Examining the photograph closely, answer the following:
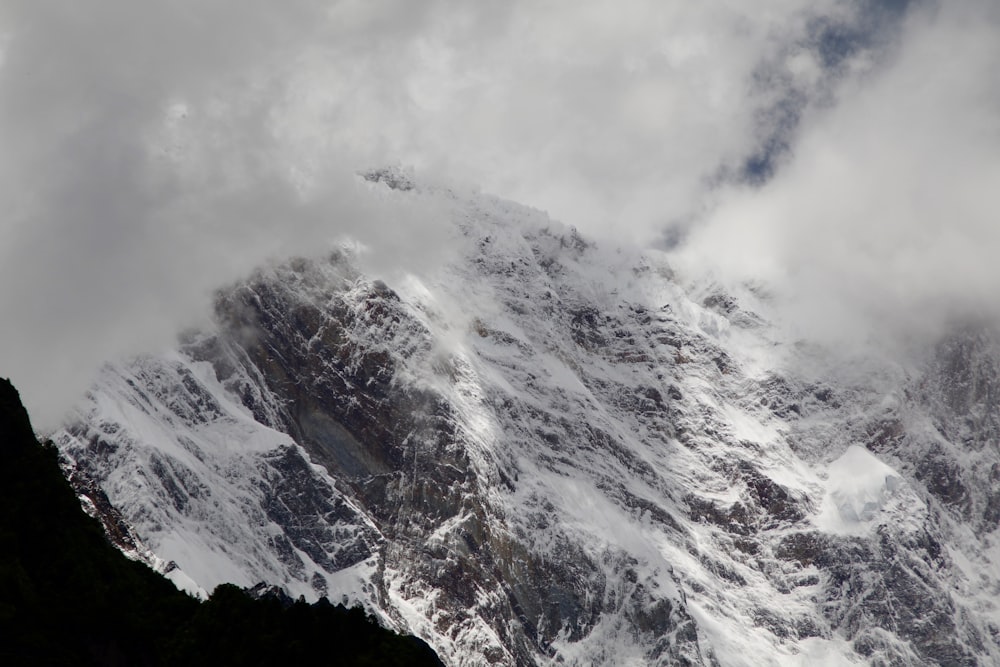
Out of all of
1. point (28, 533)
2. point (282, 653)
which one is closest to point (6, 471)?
point (28, 533)

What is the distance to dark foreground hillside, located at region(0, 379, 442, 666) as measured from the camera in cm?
7769

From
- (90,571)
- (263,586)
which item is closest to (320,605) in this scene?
(90,571)

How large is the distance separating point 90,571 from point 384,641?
15.3m

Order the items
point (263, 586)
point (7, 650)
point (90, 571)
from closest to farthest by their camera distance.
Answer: point (7, 650), point (90, 571), point (263, 586)

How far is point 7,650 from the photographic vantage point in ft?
237

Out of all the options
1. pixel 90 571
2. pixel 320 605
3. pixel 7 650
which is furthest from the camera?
pixel 320 605

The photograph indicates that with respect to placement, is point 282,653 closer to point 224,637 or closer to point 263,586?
point 224,637

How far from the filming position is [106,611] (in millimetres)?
79438

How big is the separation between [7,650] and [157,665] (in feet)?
32.4

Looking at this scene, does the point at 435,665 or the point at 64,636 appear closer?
the point at 64,636

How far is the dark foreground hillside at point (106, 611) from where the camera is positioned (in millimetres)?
77688

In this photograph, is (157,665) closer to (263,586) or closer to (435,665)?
(435,665)

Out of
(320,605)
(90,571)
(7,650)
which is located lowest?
(7,650)

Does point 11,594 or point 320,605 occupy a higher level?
point 320,605
